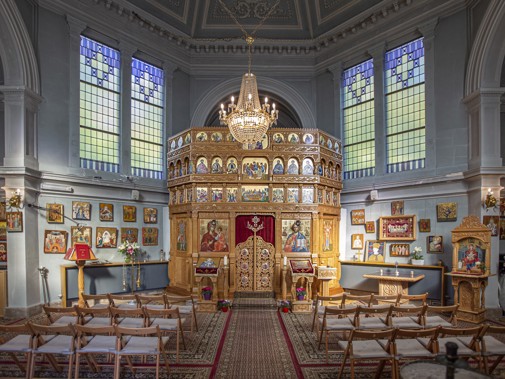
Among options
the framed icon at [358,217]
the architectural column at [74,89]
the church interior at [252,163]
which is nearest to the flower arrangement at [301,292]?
the church interior at [252,163]

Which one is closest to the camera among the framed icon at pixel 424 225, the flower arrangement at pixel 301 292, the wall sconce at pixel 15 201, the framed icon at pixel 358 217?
the wall sconce at pixel 15 201

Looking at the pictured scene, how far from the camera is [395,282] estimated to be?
12.8 meters

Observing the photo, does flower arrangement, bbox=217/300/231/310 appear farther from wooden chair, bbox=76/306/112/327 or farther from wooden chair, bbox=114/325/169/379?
wooden chair, bbox=114/325/169/379

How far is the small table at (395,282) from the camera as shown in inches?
489

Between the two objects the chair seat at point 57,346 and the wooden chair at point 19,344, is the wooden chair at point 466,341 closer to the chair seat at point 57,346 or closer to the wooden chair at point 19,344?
the chair seat at point 57,346

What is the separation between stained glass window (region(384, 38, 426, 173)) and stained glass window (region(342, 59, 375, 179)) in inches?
31.0

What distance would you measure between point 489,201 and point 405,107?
16.9 ft

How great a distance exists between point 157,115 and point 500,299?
585 inches

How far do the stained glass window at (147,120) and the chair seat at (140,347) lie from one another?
34.8 ft

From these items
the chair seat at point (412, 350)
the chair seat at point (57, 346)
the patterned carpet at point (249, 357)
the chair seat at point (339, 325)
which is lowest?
the patterned carpet at point (249, 357)

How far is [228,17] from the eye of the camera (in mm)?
18656

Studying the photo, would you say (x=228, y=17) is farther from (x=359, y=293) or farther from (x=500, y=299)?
(x=500, y=299)

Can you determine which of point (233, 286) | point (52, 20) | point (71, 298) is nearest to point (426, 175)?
point (233, 286)

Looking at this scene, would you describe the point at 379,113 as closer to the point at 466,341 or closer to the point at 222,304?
the point at 222,304
